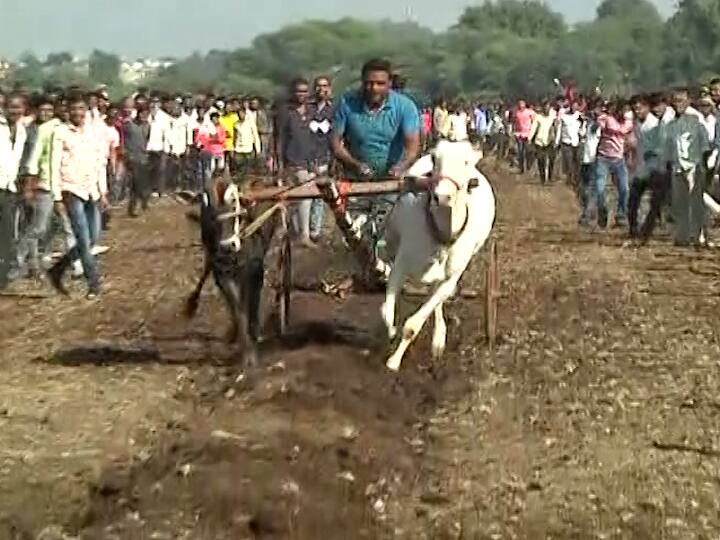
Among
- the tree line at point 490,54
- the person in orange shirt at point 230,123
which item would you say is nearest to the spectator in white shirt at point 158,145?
the person in orange shirt at point 230,123

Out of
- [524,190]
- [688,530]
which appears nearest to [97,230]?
[688,530]

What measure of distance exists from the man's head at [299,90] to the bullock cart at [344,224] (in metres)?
5.69

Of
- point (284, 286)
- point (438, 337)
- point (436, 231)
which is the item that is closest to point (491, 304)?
point (438, 337)

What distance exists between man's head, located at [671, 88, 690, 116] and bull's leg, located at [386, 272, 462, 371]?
10.2m

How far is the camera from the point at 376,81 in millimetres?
13375

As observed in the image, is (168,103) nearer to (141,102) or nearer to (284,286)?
(141,102)

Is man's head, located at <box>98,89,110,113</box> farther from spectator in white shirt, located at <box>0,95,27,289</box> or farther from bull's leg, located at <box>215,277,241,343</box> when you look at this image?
bull's leg, located at <box>215,277,241,343</box>

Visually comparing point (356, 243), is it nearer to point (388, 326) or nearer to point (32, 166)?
point (388, 326)

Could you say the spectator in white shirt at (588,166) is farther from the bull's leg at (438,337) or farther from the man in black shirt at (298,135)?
the bull's leg at (438,337)

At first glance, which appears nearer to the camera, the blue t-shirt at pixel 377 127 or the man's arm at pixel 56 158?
the blue t-shirt at pixel 377 127

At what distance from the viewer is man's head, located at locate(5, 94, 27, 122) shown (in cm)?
1855

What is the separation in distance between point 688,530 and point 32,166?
10.3 m

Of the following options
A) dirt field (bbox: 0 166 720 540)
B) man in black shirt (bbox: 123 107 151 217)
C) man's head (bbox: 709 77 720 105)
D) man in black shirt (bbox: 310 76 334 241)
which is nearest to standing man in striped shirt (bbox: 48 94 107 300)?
dirt field (bbox: 0 166 720 540)

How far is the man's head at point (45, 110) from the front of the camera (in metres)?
18.2
